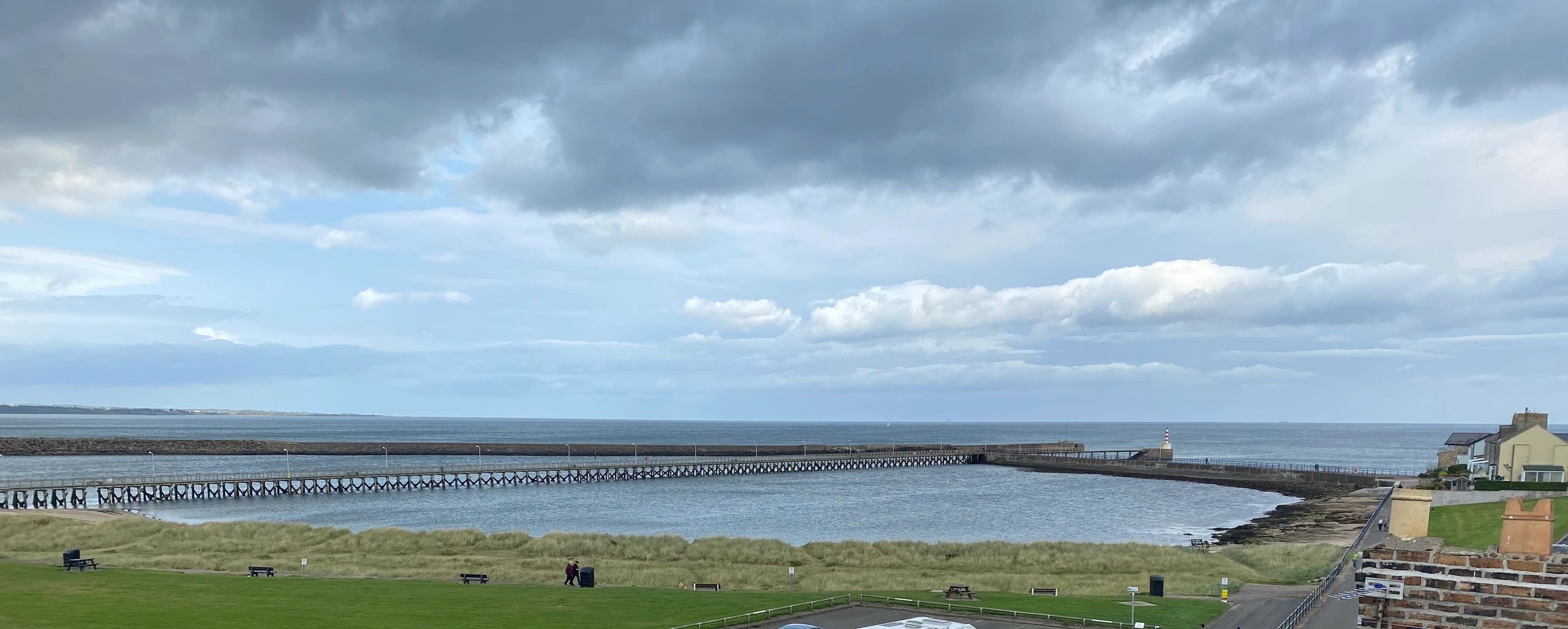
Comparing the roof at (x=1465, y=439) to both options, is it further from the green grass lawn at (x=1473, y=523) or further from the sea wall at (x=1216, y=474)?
the green grass lawn at (x=1473, y=523)

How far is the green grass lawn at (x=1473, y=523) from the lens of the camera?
51.2 meters

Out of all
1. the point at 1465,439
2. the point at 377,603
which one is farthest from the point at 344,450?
the point at 1465,439

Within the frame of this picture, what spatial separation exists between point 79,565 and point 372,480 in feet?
289

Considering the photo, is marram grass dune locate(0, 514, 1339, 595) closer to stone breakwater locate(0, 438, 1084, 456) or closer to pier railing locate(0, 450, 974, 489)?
pier railing locate(0, 450, 974, 489)

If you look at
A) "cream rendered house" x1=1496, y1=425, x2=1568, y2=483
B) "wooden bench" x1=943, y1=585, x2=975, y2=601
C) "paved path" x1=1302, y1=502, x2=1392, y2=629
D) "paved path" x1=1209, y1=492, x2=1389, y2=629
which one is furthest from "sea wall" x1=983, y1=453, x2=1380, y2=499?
"wooden bench" x1=943, y1=585, x2=975, y2=601

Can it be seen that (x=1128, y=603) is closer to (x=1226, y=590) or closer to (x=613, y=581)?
(x=1226, y=590)

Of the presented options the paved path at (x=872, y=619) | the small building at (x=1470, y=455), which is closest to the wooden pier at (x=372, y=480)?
the small building at (x=1470, y=455)

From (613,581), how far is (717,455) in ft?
479

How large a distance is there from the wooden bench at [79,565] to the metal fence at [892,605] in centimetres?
2803

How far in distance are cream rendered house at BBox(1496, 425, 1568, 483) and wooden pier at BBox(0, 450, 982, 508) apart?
9184 centimetres

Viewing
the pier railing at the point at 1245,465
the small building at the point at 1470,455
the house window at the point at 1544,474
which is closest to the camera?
the house window at the point at 1544,474

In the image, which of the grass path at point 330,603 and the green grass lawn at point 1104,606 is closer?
the grass path at point 330,603

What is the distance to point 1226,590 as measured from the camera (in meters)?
36.7

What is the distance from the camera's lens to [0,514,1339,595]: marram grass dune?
1699 inches
